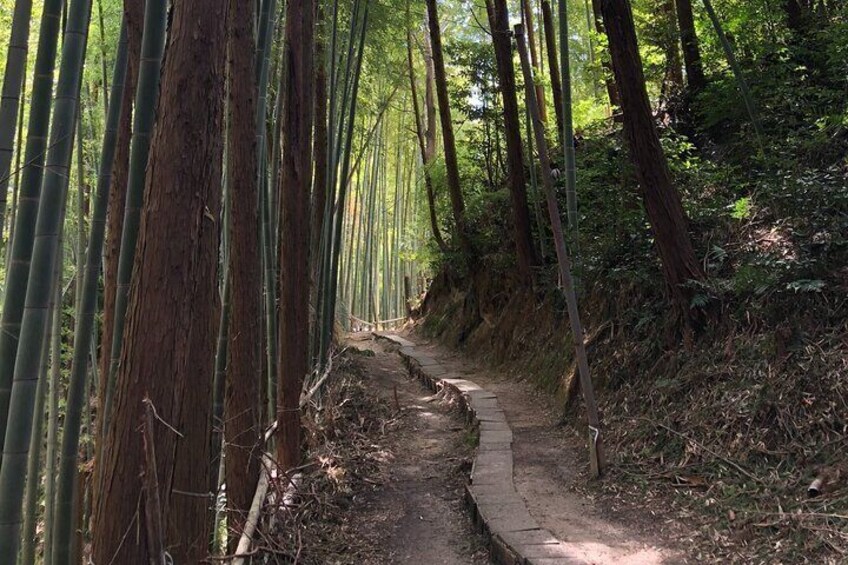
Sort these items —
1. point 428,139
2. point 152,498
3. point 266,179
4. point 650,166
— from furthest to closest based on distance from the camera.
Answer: point 428,139 → point 650,166 → point 266,179 → point 152,498

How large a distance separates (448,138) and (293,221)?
5.41 meters

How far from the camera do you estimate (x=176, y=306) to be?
174 cm

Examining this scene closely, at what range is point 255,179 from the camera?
10.7 feet

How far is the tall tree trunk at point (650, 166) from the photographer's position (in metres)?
4.21

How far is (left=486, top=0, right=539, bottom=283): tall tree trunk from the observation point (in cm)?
679

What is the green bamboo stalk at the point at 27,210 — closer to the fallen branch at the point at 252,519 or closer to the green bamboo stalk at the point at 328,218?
the fallen branch at the point at 252,519

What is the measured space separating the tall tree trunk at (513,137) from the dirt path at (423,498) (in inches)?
87.0

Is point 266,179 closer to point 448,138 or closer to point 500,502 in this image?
point 500,502

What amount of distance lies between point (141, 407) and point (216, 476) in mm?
1882

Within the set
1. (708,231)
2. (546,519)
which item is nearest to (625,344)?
(708,231)

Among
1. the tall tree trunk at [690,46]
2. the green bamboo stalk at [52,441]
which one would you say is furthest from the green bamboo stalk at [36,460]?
the tall tree trunk at [690,46]

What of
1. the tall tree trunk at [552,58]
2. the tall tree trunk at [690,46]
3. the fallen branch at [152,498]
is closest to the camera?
the fallen branch at [152,498]

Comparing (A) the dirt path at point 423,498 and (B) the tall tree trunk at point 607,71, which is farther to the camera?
(B) the tall tree trunk at point 607,71

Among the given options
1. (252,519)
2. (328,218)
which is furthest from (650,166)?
(252,519)
